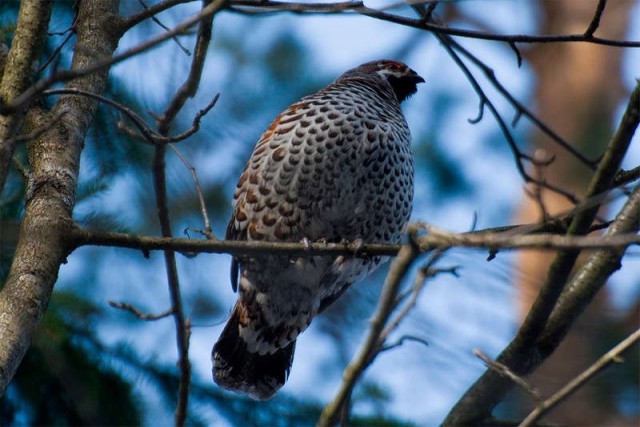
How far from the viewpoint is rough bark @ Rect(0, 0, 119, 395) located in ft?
9.57

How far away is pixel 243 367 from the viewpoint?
4930mm

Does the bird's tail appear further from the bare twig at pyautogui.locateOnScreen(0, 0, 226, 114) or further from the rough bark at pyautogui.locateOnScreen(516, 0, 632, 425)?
the rough bark at pyautogui.locateOnScreen(516, 0, 632, 425)

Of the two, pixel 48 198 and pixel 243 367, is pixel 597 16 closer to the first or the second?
pixel 48 198

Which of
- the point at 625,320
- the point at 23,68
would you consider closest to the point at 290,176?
the point at 23,68

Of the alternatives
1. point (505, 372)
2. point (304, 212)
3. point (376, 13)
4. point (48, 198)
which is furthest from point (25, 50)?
point (505, 372)

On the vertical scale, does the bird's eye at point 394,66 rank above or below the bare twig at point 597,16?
above

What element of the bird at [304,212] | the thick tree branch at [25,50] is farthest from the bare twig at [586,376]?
the thick tree branch at [25,50]

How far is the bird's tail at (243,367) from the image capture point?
16.0 ft

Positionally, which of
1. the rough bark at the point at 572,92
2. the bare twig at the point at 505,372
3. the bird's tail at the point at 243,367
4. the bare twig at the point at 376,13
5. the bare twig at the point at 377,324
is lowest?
the bare twig at the point at 377,324

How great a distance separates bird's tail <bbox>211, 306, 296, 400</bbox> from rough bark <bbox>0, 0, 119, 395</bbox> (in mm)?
1751

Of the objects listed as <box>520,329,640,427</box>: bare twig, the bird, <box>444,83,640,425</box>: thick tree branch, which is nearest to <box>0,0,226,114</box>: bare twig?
<box>444,83,640,425</box>: thick tree branch

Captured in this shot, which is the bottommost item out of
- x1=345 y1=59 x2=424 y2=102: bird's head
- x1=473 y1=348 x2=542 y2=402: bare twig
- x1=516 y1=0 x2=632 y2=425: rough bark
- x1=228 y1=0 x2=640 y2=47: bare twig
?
x1=473 y1=348 x2=542 y2=402: bare twig

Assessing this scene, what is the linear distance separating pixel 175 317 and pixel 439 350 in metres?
3.05

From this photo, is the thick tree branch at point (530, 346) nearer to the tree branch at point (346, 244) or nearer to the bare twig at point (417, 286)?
the tree branch at point (346, 244)
